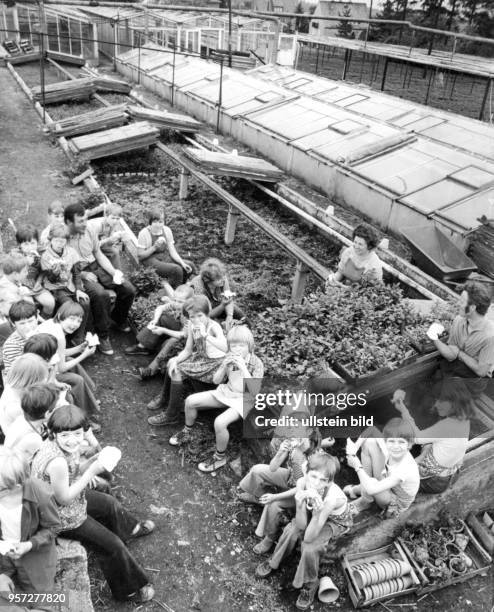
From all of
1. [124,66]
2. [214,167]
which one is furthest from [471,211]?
[124,66]

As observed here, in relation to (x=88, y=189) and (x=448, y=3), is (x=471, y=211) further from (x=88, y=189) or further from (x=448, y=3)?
(x=448, y=3)

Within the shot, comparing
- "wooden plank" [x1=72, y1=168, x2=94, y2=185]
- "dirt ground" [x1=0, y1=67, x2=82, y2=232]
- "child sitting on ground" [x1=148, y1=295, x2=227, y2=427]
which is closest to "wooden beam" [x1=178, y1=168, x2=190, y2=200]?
"wooden plank" [x1=72, y1=168, x2=94, y2=185]

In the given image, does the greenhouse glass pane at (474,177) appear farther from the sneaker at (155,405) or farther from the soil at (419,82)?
the soil at (419,82)

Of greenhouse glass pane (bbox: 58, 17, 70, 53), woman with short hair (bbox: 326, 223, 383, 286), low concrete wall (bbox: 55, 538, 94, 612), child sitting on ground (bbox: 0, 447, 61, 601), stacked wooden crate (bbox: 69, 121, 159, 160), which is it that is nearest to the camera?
child sitting on ground (bbox: 0, 447, 61, 601)

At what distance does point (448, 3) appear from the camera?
124ft

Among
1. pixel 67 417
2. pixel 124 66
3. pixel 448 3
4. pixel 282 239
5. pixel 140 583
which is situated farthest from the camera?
pixel 448 3

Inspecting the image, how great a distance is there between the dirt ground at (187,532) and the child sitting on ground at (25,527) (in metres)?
0.85

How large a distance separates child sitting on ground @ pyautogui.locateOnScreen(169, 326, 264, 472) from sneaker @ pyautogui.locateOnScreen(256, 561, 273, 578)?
1.12 meters

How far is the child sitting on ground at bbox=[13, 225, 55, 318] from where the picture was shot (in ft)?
19.8

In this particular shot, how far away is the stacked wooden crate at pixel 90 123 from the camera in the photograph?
13594 mm

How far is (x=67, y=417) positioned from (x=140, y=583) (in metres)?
1.48

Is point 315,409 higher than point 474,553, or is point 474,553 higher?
point 315,409

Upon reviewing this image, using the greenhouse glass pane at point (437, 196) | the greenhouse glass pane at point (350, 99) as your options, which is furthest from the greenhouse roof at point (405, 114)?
the greenhouse glass pane at point (437, 196)

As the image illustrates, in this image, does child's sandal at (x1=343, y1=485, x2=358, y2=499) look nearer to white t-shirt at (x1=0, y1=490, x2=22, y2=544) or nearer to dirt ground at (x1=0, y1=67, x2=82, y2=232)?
white t-shirt at (x1=0, y1=490, x2=22, y2=544)
